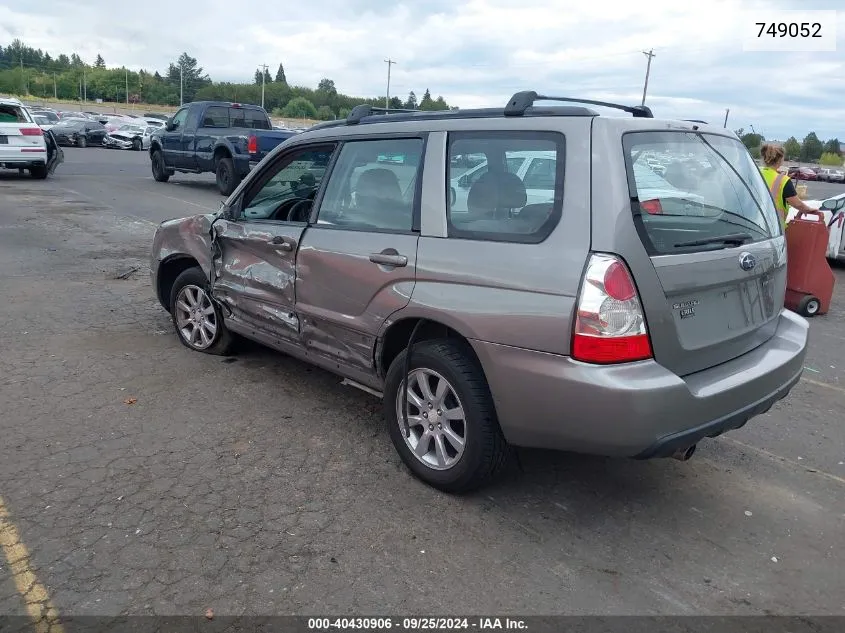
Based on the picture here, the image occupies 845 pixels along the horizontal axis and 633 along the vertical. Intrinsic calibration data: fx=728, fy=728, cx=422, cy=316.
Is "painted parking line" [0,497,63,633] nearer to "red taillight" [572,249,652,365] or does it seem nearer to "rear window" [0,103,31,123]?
"red taillight" [572,249,652,365]

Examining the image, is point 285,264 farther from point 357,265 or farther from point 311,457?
point 311,457

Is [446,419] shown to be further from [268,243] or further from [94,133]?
Result: [94,133]

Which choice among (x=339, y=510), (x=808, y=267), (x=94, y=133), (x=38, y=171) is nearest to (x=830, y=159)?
(x=94, y=133)

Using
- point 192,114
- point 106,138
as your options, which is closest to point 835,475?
point 192,114

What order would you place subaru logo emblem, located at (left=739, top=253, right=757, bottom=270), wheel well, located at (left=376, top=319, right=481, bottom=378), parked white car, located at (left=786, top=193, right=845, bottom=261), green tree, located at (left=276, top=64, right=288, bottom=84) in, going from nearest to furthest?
subaru logo emblem, located at (left=739, top=253, right=757, bottom=270), wheel well, located at (left=376, top=319, right=481, bottom=378), parked white car, located at (left=786, top=193, right=845, bottom=261), green tree, located at (left=276, top=64, right=288, bottom=84)

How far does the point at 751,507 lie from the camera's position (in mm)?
3547

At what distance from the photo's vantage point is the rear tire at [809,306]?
743 centimetres

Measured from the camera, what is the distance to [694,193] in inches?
134

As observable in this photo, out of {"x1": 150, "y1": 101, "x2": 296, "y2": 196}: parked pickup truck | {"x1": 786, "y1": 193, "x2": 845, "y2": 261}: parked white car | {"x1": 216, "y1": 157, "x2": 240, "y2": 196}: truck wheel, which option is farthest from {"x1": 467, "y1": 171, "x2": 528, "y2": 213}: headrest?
{"x1": 216, "y1": 157, "x2": 240, "y2": 196}: truck wheel

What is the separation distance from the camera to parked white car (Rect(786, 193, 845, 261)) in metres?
9.85

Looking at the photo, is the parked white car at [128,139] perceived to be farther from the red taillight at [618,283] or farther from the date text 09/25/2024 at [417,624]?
the date text 09/25/2024 at [417,624]

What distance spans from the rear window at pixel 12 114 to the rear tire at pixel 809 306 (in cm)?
1738

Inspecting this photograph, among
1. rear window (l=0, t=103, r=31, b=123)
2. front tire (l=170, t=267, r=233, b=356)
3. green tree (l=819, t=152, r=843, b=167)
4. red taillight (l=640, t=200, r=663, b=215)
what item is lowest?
front tire (l=170, t=267, r=233, b=356)

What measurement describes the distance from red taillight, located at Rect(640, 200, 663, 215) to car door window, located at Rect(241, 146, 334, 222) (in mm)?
1956
